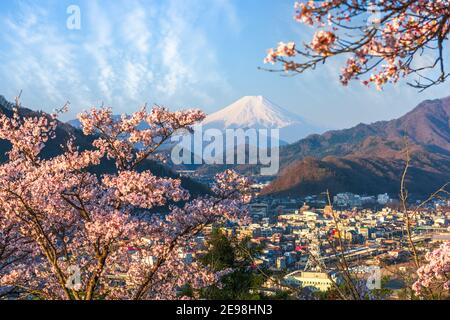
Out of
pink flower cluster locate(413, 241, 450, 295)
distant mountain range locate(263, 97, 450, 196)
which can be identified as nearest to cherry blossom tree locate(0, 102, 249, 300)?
pink flower cluster locate(413, 241, 450, 295)

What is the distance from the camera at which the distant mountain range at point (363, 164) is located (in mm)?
88812

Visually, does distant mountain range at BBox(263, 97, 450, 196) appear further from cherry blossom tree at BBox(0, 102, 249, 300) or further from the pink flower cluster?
the pink flower cluster

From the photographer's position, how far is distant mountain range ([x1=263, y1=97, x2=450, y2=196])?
291 ft

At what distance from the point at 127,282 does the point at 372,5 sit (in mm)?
5187

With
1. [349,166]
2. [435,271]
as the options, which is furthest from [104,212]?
[349,166]

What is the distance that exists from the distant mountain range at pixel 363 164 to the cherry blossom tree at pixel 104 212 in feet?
163

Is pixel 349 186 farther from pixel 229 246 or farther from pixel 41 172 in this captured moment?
pixel 41 172

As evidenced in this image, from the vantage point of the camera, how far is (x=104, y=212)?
5.64 meters

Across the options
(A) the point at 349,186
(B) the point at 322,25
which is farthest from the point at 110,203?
(A) the point at 349,186

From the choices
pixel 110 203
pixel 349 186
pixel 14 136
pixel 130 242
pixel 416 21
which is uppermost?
pixel 349 186

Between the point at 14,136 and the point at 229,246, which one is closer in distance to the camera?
the point at 14,136

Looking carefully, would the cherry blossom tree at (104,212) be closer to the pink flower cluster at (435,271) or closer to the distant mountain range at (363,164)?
the pink flower cluster at (435,271)

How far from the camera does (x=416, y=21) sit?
378 centimetres

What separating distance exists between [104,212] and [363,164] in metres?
99.0
